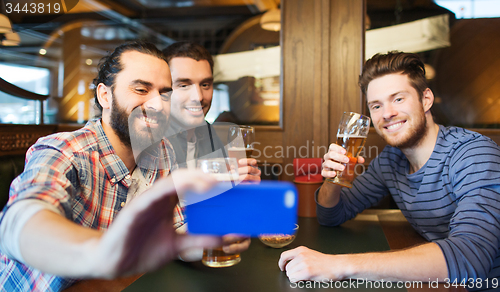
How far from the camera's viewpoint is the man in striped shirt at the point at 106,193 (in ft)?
1.59

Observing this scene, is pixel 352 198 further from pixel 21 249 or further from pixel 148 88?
pixel 21 249

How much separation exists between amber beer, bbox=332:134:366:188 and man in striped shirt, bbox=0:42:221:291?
640 millimetres

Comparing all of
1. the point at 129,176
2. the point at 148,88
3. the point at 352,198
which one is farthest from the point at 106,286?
the point at 352,198

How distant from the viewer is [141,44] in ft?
4.37

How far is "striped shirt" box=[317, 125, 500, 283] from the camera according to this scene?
96 cm

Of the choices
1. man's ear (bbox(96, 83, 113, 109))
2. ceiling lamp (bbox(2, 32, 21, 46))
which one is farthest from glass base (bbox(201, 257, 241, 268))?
ceiling lamp (bbox(2, 32, 21, 46))

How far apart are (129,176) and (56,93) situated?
2.03 m

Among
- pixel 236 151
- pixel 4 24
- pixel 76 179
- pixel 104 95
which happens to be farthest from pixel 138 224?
pixel 4 24

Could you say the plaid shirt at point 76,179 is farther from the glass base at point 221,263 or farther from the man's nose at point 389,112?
the man's nose at point 389,112

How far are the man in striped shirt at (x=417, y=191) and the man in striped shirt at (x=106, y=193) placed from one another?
523 mm

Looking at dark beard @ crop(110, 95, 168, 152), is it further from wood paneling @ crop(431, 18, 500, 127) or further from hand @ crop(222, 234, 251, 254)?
wood paneling @ crop(431, 18, 500, 127)

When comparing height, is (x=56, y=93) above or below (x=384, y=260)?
above

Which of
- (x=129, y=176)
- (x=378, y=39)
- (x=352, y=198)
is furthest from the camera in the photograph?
(x=378, y=39)

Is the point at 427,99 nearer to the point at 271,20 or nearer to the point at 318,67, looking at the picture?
the point at 318,67
